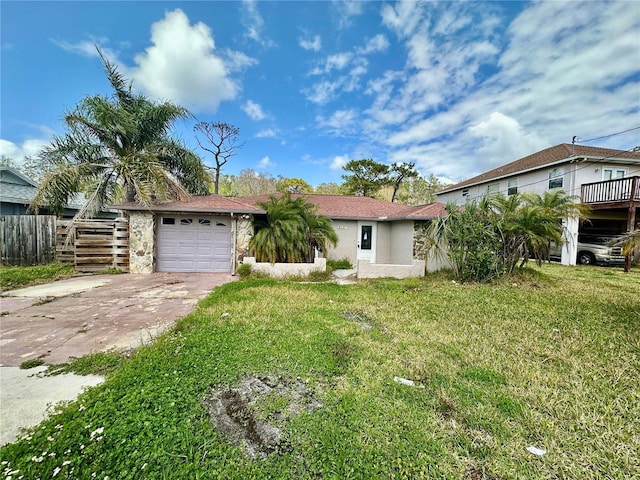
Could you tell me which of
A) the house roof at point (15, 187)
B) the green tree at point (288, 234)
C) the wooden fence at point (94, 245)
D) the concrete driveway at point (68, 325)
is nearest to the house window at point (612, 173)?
the green tree at point (288, 234)

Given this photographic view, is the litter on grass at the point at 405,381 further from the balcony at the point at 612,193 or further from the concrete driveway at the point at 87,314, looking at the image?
the balcony at the point at 612,193

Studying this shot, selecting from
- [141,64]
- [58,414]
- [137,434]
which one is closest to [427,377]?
[137,434]

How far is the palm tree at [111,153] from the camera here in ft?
29.5

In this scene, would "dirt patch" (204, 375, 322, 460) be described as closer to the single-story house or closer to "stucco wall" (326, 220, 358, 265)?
the single-story house

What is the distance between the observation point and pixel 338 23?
10.5 meters

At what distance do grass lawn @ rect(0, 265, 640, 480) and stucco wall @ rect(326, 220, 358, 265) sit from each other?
7.40 metres

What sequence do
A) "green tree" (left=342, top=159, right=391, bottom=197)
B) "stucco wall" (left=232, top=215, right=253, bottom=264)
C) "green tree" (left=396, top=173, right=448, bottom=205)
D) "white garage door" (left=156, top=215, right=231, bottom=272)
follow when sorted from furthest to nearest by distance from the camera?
"green tree" (left=396, top=173, right=448, bottom=205)
"green tree" (left=342, top=159, right=391, bottom=197)
"stucco wall" (left=232, top=215, right=253, bottom=264)
"white garage door" (left=156, top=215, right=231, bottom=272)

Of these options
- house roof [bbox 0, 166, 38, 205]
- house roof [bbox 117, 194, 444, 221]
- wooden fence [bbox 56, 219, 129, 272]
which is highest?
house roof [bbox 0, 166, 38, 205]

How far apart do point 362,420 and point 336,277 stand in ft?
22.9

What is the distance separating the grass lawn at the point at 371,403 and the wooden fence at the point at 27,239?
8.97 metres

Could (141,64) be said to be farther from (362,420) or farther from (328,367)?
(362,420)

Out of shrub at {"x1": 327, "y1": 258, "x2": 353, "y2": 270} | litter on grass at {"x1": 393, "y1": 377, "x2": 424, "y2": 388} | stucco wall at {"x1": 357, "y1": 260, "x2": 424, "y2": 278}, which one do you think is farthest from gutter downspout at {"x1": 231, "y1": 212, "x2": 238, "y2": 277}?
litter on grass at {"x1": 393, "y1": 377, "x2": 424, "y2": 388}

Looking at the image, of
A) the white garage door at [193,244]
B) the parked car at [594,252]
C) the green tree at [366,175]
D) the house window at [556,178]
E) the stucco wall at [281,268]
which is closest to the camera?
the stucco wall at [281,268]

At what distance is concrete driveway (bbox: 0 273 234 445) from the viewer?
257cm
